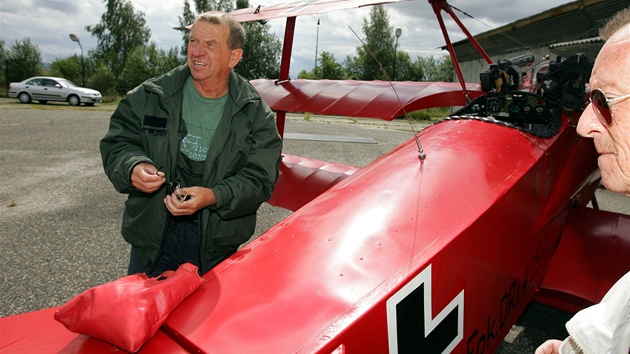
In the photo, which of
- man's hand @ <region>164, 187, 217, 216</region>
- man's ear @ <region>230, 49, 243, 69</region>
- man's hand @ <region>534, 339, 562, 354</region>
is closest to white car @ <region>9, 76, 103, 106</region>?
man's ear @ <region>230, 49, 243, 69</region>

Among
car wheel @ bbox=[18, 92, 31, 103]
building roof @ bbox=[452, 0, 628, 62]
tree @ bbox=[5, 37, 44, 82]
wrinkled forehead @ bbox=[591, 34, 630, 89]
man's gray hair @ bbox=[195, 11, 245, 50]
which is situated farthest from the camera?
tree @ bbox=[5, 37, 44, 82]

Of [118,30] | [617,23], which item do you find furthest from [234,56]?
[118,30]

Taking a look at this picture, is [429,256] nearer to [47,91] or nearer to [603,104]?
[603,104]

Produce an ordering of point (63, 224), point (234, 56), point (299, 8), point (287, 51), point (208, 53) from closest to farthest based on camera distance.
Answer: point (208, 53) → point (234, 56) → point (299, 8) → point (63, 224) → point (287, 51)

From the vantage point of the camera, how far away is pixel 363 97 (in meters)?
4.25

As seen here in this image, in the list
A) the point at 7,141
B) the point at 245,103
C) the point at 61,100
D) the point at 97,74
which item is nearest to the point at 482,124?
the point at 245,103

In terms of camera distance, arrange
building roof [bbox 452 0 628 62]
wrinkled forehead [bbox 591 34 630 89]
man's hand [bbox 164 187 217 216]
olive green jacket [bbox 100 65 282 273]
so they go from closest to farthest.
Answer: wrinkled forehead [bbox 591 34 630 89]
man's hand [bbox 164 187 217 216]
olive green jacket [bbox 100 65 282 273]
building roof [bbox 452 0 628 62]

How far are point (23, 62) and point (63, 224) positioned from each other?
35119 mm

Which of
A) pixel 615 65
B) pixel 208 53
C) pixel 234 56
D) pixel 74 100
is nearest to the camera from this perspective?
pixel 615 65

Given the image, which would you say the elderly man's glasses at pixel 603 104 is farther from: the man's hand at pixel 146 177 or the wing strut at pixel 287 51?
the wing strut at pixel 287 51

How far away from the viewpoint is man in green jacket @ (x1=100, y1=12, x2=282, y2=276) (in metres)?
2.03

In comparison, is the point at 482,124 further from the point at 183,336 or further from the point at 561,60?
the point at 183,336

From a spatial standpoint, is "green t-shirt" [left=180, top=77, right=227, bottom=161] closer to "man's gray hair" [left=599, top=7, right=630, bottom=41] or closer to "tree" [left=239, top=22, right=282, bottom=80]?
"man's gray hair" [left=599, top=7, right=630, bottom=41]

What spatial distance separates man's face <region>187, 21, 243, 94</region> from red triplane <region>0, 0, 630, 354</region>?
81 cm
